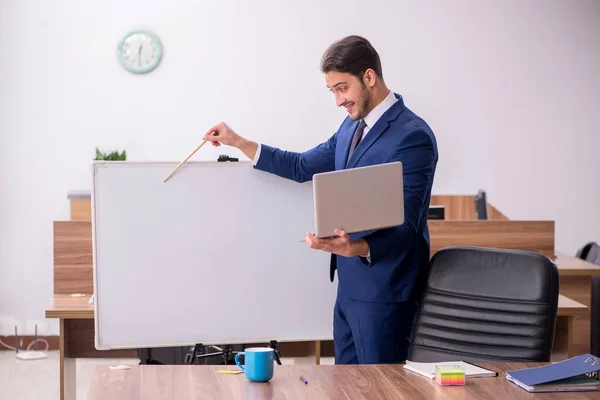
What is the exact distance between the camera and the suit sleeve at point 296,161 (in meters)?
2.87

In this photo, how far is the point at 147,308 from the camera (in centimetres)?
289

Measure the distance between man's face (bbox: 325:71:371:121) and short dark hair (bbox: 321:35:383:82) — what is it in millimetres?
20

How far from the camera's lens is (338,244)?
2328 millimetres

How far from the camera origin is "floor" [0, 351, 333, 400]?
14.7 feet

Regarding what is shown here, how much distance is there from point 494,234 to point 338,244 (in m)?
1.66

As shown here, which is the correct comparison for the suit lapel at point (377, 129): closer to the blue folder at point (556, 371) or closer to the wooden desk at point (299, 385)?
the wooden desk at point (299, 385)

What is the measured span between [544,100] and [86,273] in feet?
14.0

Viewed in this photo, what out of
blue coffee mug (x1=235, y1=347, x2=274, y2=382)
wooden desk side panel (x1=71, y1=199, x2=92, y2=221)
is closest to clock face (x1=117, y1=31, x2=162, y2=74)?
wooden desk side panel (x1=71, y1=199, x2=92, y2=221)

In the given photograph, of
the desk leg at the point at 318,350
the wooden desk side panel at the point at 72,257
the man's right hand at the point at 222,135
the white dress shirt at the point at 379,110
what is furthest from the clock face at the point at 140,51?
the white dress shirt at the point at 379,110

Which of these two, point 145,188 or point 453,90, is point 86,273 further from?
point 453,90

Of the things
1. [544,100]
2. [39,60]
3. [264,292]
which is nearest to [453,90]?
[544,100]

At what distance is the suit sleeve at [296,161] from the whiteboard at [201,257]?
0.24ft

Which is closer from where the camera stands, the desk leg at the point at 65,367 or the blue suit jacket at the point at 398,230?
the blue suit jacket at the point at 398,230

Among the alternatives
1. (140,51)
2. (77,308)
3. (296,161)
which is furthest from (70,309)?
(140,51)
